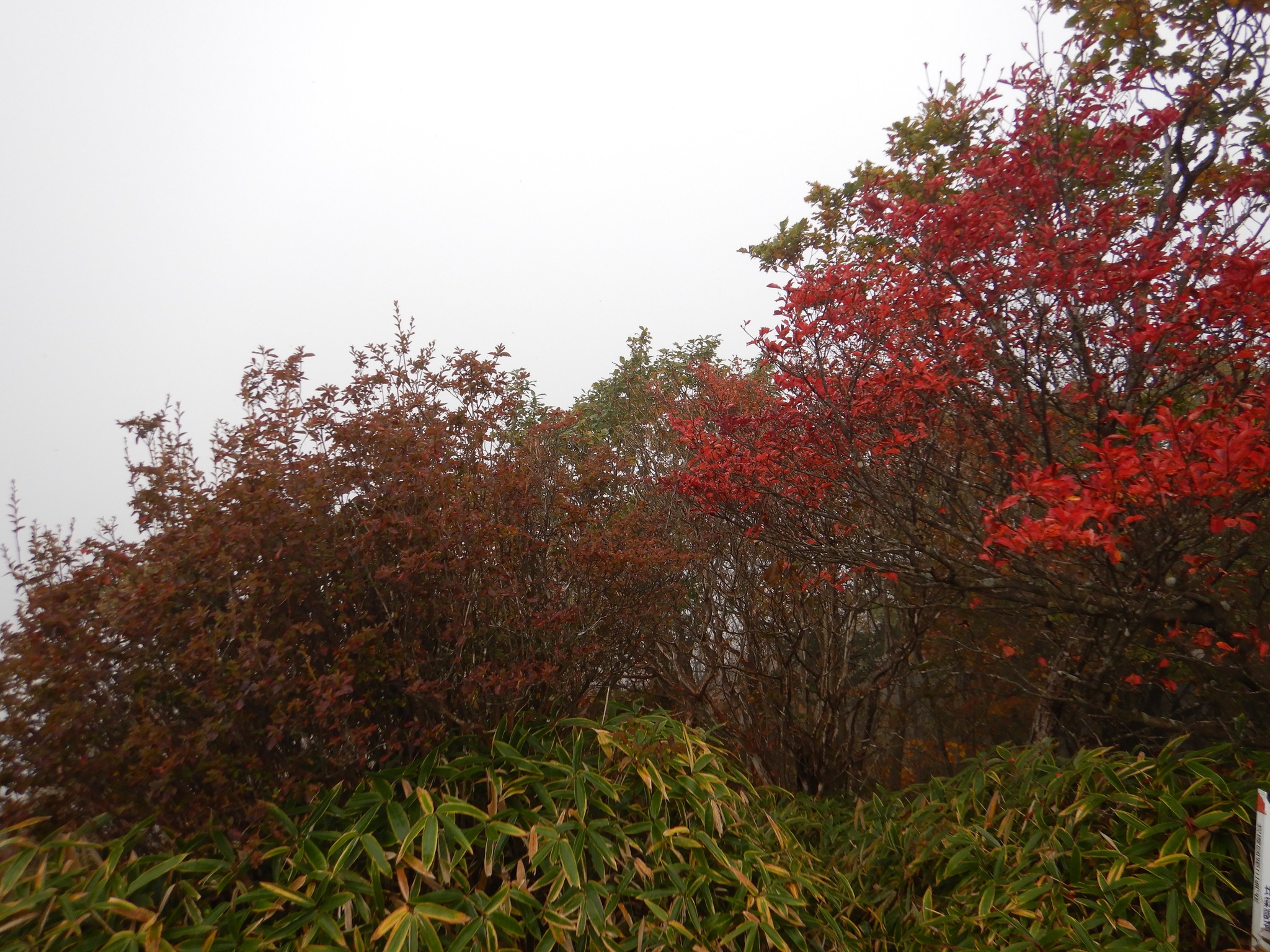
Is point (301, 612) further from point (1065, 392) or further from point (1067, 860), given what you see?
point (1065, 392)

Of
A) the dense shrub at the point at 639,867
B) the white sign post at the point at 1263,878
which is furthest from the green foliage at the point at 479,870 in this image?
the white sign post at the point at 1263,878

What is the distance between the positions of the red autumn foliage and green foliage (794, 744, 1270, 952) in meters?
0.44

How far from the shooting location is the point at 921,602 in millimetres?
5574

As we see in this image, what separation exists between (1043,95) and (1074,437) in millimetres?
2051

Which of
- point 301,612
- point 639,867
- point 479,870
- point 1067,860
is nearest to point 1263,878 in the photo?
point 1067,860

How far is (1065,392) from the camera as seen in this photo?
4.03 metres

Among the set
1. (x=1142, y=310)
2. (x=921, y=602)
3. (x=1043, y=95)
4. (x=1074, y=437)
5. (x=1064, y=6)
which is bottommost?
(x=921, y=602)

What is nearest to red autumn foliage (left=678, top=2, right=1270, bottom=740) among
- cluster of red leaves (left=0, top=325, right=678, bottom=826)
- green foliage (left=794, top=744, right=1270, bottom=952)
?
green foliage (left=794, top=744, right=1270, bottom=952)

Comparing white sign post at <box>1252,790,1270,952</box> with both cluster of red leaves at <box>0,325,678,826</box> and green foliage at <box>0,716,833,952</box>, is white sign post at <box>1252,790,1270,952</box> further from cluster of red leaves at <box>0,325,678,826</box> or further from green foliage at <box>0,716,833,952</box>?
cluster of red leaves at <box>0,325,678,826</box>

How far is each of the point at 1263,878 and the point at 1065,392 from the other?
239cm

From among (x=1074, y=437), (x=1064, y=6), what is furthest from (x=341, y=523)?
(x=1064, y=6)

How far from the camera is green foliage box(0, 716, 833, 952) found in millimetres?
2494

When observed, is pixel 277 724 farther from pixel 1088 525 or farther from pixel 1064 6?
pixel 1064 6

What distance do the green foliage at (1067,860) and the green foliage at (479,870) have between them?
49cm
